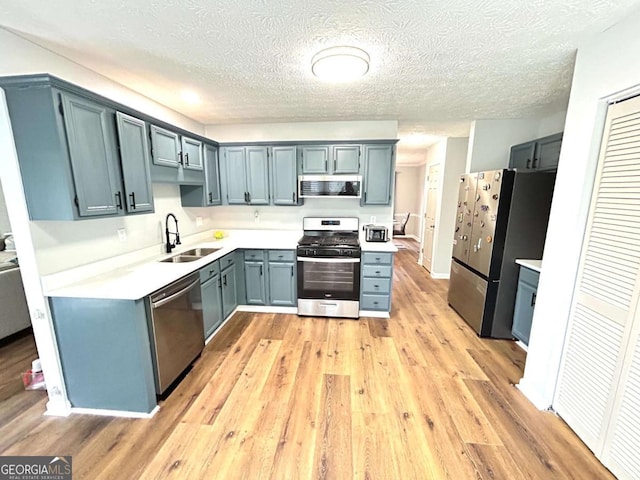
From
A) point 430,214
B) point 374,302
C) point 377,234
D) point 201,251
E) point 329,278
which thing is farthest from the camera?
point 430,214

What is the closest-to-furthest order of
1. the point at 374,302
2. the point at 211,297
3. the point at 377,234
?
the point at 211,297 → the point at 374,302 → the point at 377,234

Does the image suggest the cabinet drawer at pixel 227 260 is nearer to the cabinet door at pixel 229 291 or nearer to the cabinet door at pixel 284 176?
the cabinet door at pixel 229 291

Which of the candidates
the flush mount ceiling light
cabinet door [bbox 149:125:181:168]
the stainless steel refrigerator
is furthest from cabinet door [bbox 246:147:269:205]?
the stainless steel refrigerator

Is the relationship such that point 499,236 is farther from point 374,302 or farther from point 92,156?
point 92,156

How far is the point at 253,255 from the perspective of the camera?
346 cm

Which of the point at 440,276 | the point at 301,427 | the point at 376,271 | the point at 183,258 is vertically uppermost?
the point at 183,258

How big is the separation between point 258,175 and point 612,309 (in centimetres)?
361

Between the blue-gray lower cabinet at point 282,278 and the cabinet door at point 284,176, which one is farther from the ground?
the cabinet door at point 284,176

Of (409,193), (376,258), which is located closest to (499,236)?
(376,258)

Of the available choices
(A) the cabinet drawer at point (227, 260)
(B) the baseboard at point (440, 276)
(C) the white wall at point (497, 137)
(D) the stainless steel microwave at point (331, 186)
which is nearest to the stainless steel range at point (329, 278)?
(D) the stainless steel microwave at point (331, 186)

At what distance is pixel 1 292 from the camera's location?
8.61 ft

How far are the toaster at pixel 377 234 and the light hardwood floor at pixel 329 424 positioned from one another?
4.65 ft

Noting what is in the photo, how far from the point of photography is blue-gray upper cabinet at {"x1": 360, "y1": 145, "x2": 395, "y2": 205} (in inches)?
135

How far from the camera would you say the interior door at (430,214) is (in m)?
5.36
